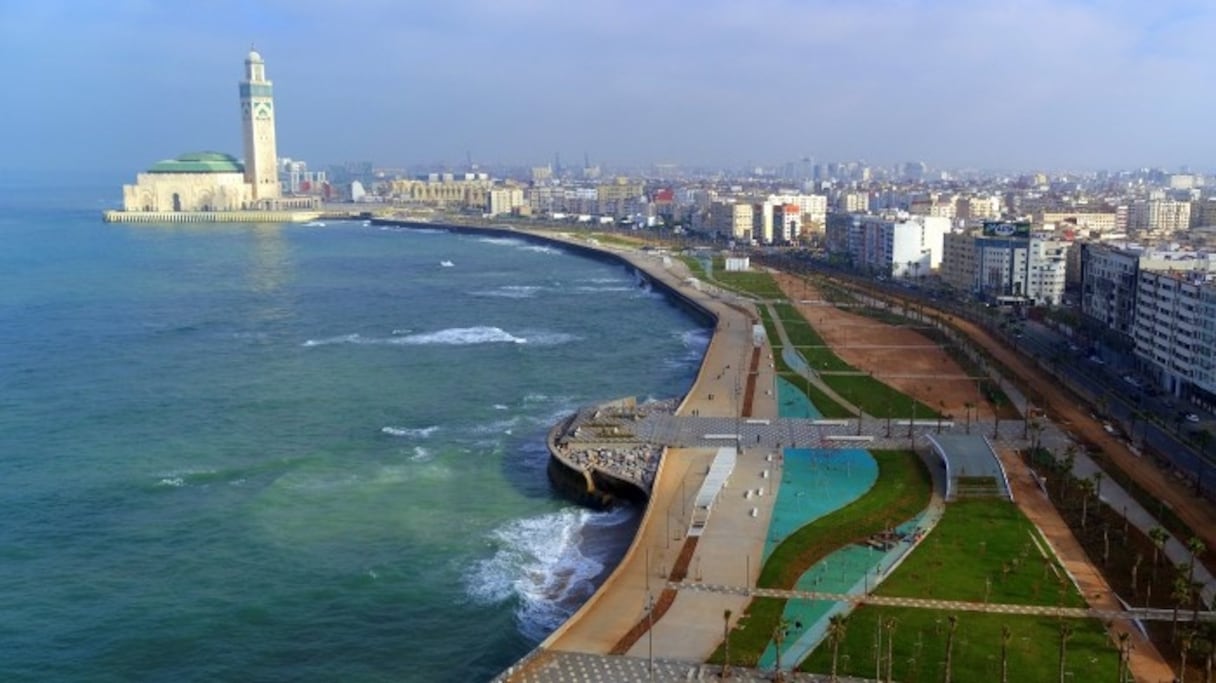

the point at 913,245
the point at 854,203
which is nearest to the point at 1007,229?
the point at 913,245

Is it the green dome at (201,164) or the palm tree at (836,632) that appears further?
the green dome at (201,164)

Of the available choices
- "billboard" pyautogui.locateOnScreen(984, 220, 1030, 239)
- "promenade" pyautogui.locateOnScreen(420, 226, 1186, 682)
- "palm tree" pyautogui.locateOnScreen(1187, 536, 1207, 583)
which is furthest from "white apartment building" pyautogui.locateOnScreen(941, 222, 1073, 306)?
"palm tree" pyautogui.locateOnScreen(1187, 536, 1207, 583)

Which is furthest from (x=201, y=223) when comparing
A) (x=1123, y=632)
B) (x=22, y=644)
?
(x=1123, y=632)

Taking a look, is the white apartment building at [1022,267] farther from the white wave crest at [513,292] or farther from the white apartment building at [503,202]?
the white apartment building at [503,202]

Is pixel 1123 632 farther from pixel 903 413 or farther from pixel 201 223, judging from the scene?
pixel 201 223

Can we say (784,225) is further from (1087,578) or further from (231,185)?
(1087,578)

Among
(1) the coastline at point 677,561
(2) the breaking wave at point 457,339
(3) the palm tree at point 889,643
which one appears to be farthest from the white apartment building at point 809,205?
(3) the palm tree at point 889,643
